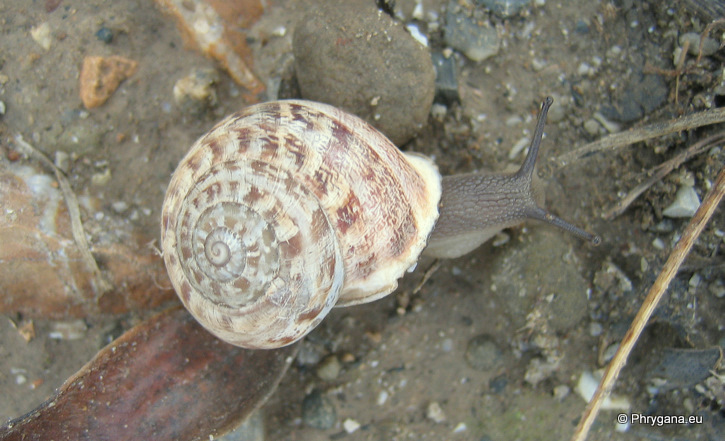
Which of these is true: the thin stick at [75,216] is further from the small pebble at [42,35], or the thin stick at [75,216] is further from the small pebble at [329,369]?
the small pebble at [329,369]

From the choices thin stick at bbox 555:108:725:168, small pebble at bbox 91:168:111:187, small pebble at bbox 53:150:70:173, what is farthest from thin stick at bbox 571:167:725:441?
small pebble at bbox 53:150:70:173

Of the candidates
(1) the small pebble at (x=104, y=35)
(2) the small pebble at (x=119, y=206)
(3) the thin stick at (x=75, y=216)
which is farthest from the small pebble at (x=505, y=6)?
(3) the thin stick at (x=75, y=216)

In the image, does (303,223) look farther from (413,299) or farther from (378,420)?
(378,420)

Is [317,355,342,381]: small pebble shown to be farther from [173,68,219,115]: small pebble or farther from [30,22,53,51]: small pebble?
[30,22,53,51]: small pebble

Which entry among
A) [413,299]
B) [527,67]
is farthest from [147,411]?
[527,67]

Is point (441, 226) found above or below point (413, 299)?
above

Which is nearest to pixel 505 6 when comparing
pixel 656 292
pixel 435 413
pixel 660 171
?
pixel 660 171
